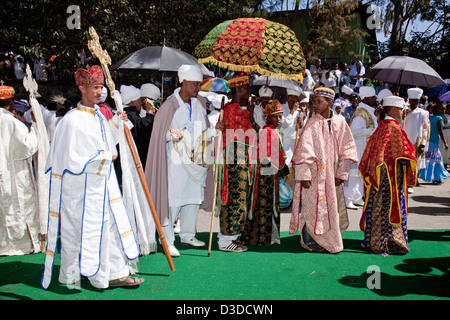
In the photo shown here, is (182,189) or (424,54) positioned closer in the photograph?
(182,189)

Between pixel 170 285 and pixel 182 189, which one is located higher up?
pixel 182 189

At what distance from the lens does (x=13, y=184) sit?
212 inches

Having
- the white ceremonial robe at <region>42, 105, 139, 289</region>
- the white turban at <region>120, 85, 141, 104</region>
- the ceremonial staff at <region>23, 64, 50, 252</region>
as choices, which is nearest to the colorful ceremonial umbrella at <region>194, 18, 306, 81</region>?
the white turban at <region>120, 85, 141, 104</region>

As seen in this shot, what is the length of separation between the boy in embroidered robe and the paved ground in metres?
1.14

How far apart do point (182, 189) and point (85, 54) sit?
728 cm

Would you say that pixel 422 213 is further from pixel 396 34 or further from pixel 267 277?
pixel 396 34

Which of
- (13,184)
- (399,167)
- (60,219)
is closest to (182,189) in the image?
(60,219)

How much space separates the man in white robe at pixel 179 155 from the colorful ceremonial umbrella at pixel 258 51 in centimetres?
46

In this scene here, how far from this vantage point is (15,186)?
5.38m

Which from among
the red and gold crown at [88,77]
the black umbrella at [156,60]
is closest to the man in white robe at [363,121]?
the black umbrella at [156,60]

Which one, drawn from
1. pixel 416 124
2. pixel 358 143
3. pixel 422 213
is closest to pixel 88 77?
pixel 358 143

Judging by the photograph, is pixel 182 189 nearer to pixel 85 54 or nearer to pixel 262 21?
pixel 262 21

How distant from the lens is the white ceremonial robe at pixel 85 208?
4016mm

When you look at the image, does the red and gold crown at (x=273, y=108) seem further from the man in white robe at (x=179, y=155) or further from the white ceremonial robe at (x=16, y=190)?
the white ceremonial robe at (x=16, y=190)
